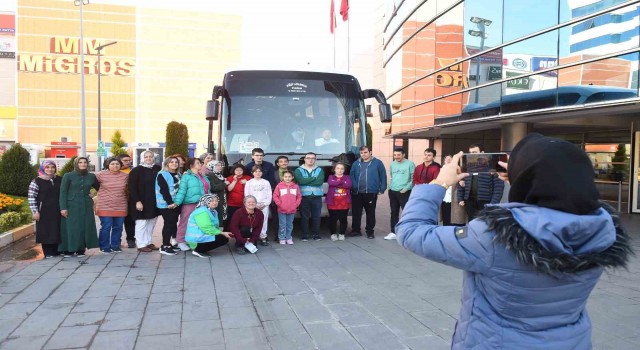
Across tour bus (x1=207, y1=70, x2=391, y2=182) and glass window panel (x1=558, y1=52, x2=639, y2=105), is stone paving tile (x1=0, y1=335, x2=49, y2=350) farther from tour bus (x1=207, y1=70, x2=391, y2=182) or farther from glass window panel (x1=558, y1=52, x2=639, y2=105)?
glass window panel (x1=558, y1=52, x2=639, y2=105)

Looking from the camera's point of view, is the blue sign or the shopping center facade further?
the blue sign

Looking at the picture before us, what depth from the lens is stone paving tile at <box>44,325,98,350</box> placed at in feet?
12.9

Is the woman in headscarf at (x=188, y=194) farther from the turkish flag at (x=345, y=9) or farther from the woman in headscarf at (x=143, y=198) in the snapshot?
the turkish flag at (x=345, y=9)

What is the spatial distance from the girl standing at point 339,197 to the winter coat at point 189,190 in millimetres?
2483

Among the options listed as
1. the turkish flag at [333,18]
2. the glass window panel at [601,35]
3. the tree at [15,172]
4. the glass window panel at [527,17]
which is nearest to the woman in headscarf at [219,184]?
the glass window panel at [601,35]

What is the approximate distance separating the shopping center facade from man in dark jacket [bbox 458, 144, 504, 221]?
8.86 feet

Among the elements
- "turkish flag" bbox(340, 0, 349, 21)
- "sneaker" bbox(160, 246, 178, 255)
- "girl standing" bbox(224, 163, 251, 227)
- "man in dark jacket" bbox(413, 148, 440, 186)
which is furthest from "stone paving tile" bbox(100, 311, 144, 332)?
"turkish flag" bbox(340, 0, 349, 21)

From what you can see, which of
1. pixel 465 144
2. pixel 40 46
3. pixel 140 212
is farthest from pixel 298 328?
pixel 40 46

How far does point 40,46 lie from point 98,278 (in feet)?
294

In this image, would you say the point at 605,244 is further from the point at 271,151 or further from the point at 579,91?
the point at 579,91

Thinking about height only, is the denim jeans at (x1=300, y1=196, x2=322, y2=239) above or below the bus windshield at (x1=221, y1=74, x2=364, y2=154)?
below

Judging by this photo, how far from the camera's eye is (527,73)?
42.4 ft

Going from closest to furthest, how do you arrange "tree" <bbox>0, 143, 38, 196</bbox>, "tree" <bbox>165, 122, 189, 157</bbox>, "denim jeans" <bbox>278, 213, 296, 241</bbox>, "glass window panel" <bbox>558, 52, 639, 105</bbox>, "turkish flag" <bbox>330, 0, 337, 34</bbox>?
"denim jeans" <bbox>278, 213, 296, 241</bbox>, "glass window panel" <bbox>558, 52, 639, 105</bbox>, "tree" <bbox>0, 143, 38, 196</bbox>, "tree" <bbox>165, 122, 189, 157</bbox>, "turkish flag" <bbox>330, 0, 337, 34</bbox>

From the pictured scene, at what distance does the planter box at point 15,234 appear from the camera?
874 cm
